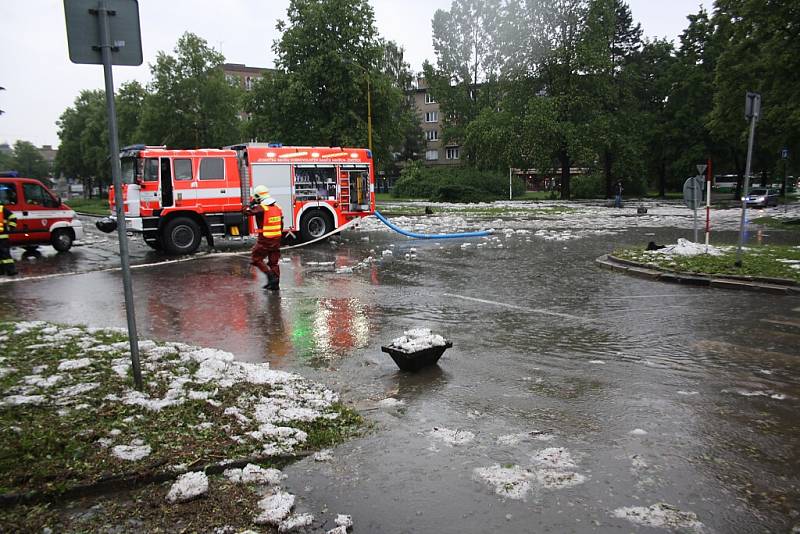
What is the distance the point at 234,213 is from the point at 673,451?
52.6ft

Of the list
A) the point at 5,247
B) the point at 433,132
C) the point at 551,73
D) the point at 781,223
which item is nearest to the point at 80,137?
the point at 551,73

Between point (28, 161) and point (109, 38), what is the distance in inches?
3791

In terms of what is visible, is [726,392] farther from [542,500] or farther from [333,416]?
[333,416]

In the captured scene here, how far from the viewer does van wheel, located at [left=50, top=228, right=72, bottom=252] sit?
712 inches

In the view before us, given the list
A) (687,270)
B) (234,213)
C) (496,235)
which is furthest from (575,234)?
(234,213)

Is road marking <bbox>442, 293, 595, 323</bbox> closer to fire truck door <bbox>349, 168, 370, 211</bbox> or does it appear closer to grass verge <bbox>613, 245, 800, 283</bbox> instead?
grass verge <bbox>613, 245, 800, 283</bbox>

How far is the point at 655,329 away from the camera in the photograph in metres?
7.94

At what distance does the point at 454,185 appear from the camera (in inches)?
1898

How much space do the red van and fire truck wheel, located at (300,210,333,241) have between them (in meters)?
7.01

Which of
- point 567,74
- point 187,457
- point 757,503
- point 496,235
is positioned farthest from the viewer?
point 567,74

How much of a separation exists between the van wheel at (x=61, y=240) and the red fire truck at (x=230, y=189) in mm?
976

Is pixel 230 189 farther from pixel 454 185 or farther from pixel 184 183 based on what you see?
pixel 454 185

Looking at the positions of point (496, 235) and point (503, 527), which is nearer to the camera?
point (503, 527)

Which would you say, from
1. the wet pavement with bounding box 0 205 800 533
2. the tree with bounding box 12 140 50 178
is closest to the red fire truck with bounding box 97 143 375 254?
the wet pavement with bounding box 0 205 800 533
